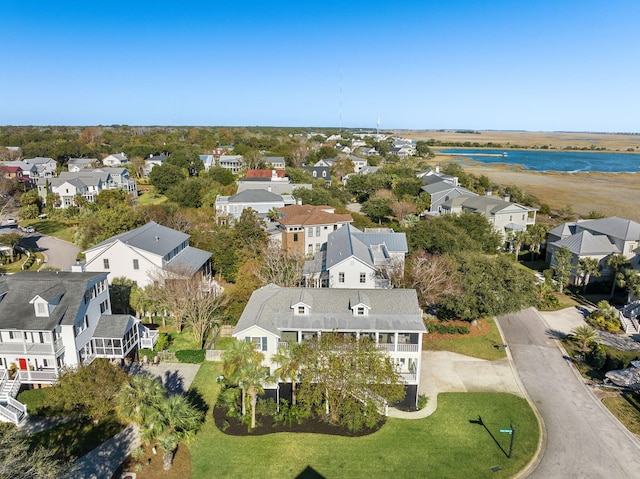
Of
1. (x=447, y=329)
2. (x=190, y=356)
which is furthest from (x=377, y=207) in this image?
(x=190, y=356)

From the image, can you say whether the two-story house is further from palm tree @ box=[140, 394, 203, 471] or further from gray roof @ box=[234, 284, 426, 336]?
palm tree @ box=[140, 394, 203, 471]

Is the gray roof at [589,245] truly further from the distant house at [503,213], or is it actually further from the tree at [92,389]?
the tree at [92,389]

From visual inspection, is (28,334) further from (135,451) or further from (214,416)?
(214,416)

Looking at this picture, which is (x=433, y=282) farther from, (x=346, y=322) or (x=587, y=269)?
(x=587, y=269)

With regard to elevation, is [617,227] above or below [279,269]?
above

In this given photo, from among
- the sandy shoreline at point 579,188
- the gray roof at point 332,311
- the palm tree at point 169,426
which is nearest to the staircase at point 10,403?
the palm tree at point 169,426

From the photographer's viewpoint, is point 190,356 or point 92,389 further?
point 190,356

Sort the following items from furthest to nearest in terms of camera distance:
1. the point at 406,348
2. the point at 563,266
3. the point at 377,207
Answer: the point at 377,207
the point at 563,266
the point at 406,348
